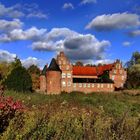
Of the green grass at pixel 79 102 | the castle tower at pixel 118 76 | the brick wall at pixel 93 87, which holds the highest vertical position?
the castle tower at pixel 118 76

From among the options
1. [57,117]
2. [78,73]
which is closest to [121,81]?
[78,73]

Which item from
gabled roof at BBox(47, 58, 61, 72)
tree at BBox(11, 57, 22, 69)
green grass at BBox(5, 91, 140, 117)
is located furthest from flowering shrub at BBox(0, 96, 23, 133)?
gabled roof at BBox(47, 58, 61, 72)

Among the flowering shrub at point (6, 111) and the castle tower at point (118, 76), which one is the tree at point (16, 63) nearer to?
the castle tower at point (118, 76)

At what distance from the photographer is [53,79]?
3445 inches

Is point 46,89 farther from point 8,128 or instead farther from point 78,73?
point 8,128

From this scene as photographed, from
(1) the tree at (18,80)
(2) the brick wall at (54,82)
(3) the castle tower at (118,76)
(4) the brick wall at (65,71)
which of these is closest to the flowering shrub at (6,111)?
(1) the tree at (18,80)

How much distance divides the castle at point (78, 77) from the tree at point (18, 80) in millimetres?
12363

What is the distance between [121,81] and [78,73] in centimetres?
1196

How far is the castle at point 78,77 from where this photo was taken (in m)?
87.7

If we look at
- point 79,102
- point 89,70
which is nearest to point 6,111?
point 79,102

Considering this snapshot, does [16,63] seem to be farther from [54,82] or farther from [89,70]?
[89,70]

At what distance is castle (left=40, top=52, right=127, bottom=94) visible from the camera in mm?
87688

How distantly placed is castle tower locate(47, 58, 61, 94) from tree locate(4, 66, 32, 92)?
14.2 metres

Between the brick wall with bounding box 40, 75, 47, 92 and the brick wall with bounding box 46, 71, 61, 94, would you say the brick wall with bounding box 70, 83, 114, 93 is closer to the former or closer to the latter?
the brick wall with bounding box 46, 71, 61, 94
